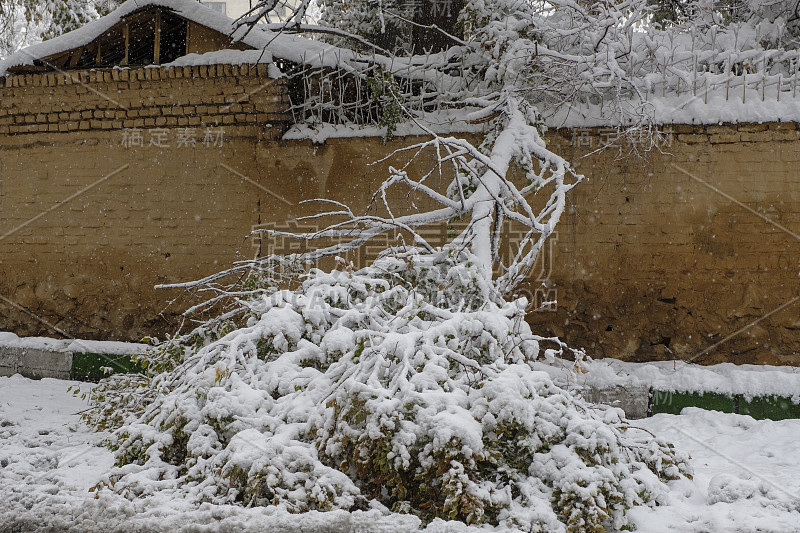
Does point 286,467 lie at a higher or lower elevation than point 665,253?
lower

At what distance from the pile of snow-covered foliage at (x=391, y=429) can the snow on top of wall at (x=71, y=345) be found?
2655mm

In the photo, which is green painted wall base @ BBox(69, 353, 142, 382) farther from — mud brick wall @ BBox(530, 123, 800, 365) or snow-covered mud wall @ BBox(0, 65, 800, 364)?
mud brick wall @ BBox(530, 123, 800, 365)

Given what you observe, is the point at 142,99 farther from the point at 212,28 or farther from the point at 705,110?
the point at 705,110

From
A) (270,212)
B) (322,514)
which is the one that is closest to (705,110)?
(270,212)

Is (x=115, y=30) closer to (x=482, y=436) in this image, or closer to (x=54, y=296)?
(x=54, y=296)

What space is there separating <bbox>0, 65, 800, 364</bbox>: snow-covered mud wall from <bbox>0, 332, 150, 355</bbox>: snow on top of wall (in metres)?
0.14

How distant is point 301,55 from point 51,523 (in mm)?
4665

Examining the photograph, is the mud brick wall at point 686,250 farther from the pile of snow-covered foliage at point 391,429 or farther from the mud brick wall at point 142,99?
the mud brick wall at point 142,99

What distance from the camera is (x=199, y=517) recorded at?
115 inches

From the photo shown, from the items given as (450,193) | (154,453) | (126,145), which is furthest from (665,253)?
(126,145)

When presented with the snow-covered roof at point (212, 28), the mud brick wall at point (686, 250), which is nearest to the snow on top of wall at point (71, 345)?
the snow-covered roof at point (212, 28)

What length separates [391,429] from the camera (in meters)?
3.07

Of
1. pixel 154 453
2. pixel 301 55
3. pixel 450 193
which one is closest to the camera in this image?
pixel 154 453

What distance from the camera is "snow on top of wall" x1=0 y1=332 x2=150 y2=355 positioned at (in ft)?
21.3
